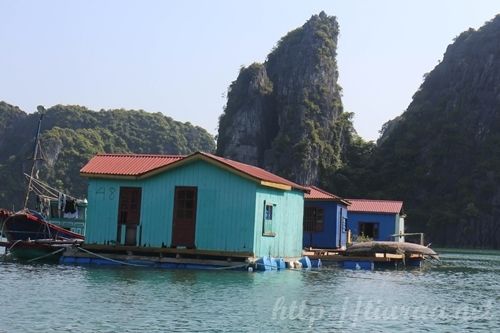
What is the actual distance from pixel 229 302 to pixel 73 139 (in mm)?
143653

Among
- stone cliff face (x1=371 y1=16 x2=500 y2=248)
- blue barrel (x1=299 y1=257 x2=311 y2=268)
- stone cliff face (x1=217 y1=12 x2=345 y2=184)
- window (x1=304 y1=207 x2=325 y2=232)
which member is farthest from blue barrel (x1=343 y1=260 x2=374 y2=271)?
stone cliff face (x1=217 y1=12 x2=345 y2=184)

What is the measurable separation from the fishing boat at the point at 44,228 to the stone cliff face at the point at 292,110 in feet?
280

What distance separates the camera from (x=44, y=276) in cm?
2531

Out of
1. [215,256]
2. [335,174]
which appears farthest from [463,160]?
[215,256]

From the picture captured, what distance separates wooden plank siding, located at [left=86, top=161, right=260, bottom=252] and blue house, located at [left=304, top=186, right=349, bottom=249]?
1560 cm

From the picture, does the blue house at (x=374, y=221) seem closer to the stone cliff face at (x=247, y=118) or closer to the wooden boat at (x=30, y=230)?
the wooden boat at (x=30, y=230)

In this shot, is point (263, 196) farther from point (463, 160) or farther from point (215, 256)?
point (463, 160)

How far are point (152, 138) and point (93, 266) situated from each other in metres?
157

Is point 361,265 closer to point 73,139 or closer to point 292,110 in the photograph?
point 292,110

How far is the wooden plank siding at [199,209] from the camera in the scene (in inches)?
1168

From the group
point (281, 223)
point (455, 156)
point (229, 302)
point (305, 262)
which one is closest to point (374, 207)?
point (305, 262)

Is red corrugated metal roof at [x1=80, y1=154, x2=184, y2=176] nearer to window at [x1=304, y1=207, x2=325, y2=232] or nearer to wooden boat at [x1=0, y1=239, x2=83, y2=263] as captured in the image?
wooden boat at [x1=0, y1=239, x2=83, y2=263]

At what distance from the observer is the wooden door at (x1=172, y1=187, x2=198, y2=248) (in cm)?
3019

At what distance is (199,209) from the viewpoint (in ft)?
98.7
